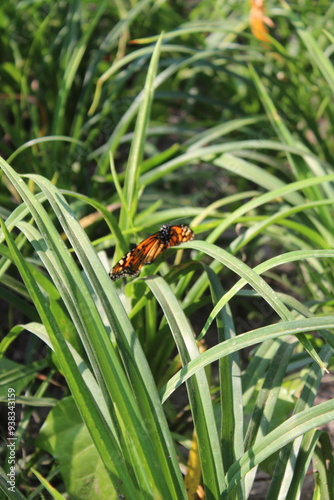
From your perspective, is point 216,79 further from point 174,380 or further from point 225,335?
point 174,380

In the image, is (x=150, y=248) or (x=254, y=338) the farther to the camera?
(x=150, y=248)

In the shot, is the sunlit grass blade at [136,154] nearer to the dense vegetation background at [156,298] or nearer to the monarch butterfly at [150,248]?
the dense vegetation background at [156,298]

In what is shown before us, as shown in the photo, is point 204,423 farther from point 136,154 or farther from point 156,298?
point 136,154

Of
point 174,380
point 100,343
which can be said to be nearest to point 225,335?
point 174,380

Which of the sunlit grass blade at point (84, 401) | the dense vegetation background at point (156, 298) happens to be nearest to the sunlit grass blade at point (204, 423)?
the dense vegetation background at point (156, 298)

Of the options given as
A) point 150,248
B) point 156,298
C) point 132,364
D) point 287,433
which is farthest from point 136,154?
point 287,433

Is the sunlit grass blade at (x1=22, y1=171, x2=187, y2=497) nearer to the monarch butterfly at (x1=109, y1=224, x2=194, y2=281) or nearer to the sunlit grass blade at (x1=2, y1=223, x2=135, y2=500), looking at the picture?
the sunlit grass blade at (x1=2, y1=223, x2=135, y2=500)
